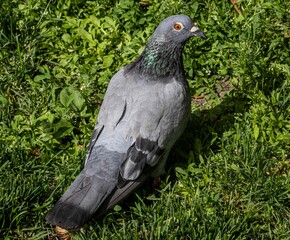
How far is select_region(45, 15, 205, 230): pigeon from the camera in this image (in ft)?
14.9

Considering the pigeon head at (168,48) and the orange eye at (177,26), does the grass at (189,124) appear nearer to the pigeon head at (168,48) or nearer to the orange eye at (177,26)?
the pigeon head at (168,48)

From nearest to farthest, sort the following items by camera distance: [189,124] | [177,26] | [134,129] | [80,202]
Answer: [80,202] < [134,129] < [177,26] < [189,124]

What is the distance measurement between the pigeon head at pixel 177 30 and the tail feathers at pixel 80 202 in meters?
1.20

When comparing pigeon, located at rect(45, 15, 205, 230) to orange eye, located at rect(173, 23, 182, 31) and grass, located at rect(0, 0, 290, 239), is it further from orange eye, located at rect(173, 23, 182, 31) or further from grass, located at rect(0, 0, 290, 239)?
grass, located at rect(0, 0, 290, 239)

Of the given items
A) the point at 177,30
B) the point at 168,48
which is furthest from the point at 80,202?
the point at 177,30

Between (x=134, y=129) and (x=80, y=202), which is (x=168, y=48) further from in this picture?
(x=80, y=202)

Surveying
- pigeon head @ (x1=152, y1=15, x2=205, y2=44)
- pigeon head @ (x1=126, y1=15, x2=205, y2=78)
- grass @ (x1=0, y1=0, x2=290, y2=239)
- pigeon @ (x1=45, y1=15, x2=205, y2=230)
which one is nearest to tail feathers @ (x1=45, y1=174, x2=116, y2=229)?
pigeon @ (x1=45, y1=15, x2=205, y2=230)

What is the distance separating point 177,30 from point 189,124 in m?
1.01

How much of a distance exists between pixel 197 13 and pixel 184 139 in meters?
1.54

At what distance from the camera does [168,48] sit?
5020mm

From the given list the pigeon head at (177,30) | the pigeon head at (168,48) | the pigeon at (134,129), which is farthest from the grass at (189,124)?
the pigeon head at (177,30)

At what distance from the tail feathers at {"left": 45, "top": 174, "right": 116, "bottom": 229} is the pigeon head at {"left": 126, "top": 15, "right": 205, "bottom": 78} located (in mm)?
955

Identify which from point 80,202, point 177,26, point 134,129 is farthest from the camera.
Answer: point 177,26

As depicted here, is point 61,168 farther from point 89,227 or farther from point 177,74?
point 177,74
